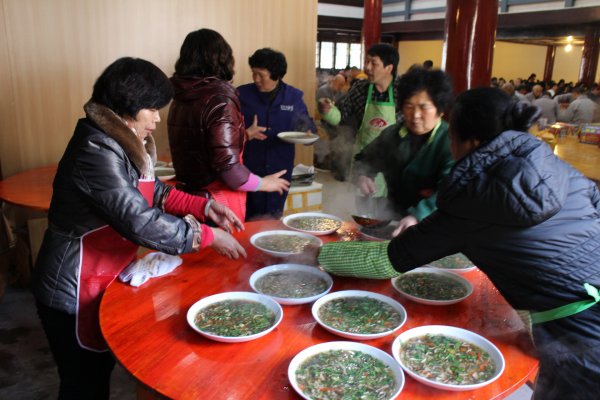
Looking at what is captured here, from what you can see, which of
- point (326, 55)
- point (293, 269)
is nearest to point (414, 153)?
point (293, 269)

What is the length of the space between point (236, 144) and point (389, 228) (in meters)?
0.98

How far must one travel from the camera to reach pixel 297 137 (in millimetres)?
3875

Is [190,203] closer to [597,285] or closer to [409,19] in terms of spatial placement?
[597,285]

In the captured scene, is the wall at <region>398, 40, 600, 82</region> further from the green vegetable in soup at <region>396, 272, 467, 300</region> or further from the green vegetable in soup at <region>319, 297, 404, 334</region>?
the green vegetable in soup at <region>319, 297, 404, 334</region>

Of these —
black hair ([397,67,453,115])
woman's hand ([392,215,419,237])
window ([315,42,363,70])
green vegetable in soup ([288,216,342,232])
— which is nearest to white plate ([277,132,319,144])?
green vegetable in soup ([288,216,342,232])

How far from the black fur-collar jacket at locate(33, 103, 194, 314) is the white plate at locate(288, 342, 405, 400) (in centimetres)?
69

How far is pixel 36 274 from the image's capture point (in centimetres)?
184

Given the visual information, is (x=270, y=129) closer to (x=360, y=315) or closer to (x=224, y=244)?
(x=224, y=244)

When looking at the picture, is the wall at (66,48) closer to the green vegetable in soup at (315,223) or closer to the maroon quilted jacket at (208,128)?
the maroon quilted jacket at (208,128)

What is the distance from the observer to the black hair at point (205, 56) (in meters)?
2.61

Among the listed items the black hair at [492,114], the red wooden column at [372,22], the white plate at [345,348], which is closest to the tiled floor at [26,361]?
the white plate at [345,348]

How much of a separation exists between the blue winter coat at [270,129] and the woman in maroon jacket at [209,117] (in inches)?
48.6

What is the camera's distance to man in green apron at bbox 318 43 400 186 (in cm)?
404

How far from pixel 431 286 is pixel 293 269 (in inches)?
23.2
